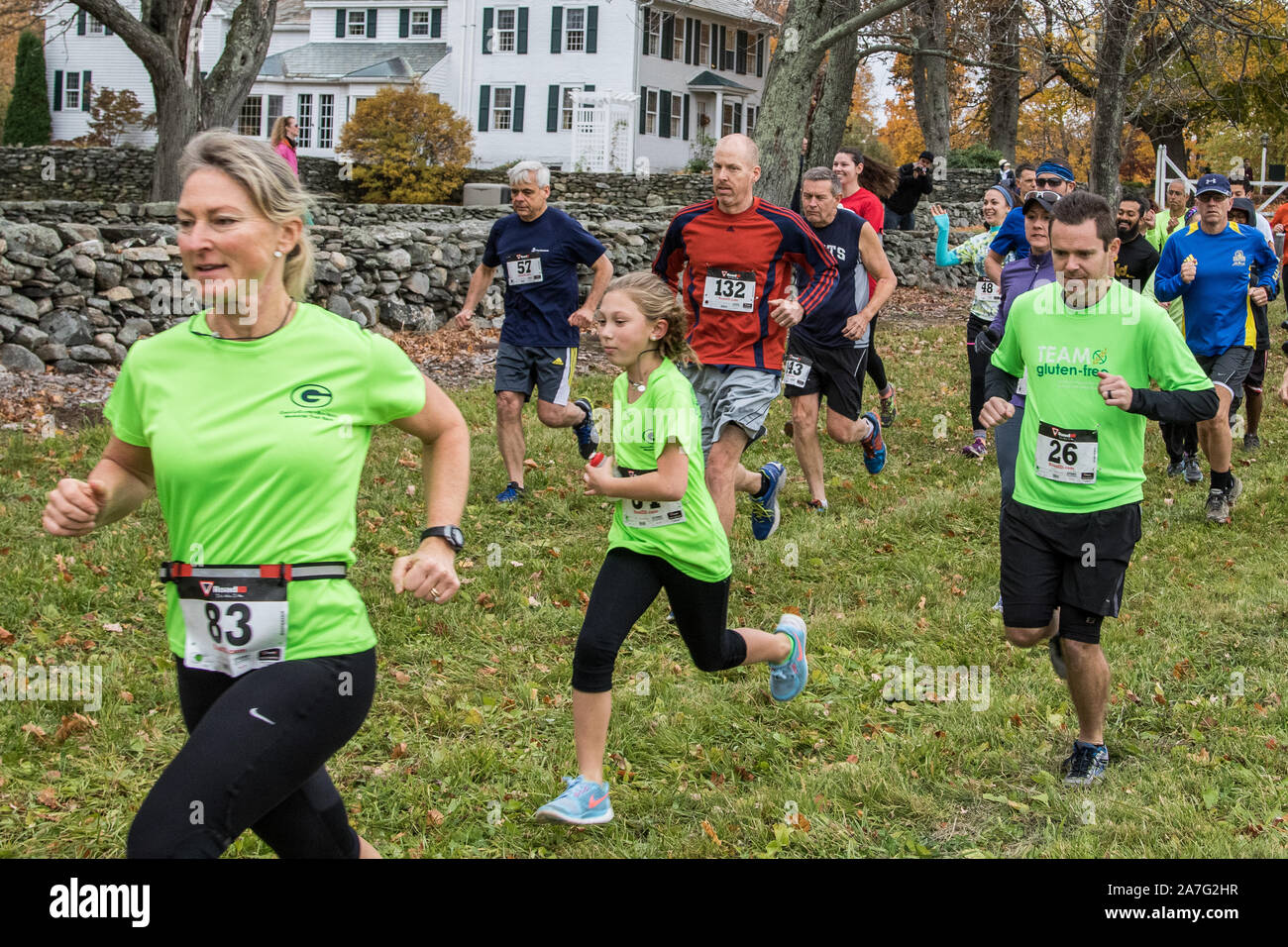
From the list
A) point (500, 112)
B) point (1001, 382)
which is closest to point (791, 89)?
point (1001, 382)

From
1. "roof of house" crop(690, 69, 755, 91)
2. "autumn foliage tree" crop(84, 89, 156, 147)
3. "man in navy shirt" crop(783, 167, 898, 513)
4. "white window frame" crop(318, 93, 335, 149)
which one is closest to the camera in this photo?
"man in navy shirt" crop(783, 167, 898, 513)

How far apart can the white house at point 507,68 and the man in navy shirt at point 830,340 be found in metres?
37.3

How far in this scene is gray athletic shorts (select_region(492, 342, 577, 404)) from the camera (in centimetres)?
932

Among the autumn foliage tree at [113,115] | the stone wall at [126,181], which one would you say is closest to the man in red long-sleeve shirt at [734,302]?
the stone wall at [126,181]

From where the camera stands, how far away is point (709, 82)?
162 feet

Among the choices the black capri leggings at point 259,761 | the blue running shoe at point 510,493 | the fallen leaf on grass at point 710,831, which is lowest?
the fallen leaf on grass at point 710,831

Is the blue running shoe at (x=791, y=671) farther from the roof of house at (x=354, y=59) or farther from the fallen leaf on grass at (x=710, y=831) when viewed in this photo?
the roof of house at (x=354, y=59)

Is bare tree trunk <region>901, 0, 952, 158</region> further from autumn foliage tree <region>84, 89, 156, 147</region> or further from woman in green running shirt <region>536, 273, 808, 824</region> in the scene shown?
woman in green running shirt <region>536, 273, 808, 824</region>

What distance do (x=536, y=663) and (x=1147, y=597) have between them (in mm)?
3445

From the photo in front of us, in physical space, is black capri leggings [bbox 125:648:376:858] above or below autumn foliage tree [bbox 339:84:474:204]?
below

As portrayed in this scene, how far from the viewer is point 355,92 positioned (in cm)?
4844

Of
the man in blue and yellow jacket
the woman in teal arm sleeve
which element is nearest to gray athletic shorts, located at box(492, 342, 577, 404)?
the woman in teal arm sleeve

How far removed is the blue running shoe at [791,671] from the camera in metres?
5.44

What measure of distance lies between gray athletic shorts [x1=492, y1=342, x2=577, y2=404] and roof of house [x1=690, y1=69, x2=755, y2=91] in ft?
137
